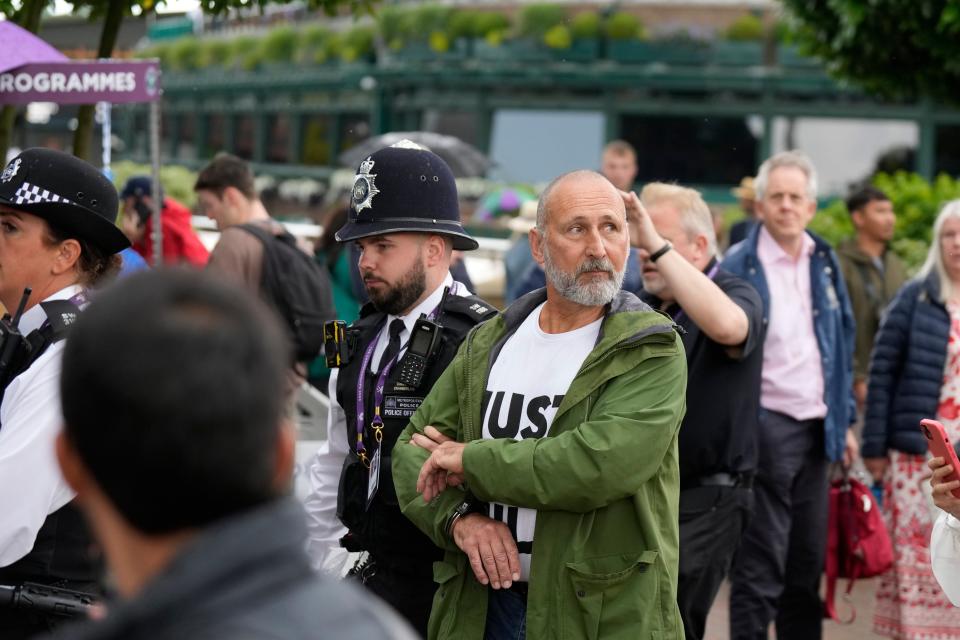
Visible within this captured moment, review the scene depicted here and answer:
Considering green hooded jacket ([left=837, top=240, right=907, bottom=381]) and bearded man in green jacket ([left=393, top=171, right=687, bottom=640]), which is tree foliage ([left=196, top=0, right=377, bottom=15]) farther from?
bearded man in green jacket ([left=393, top=171, right=687, bottom=640])

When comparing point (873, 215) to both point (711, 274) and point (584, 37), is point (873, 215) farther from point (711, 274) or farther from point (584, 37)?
point (584, 37)

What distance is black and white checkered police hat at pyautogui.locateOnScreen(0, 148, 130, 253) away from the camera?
11.5ft

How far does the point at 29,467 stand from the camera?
290 centimetres

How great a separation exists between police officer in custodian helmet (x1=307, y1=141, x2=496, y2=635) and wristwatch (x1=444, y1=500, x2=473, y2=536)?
0.40 meters

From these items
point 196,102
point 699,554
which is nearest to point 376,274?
point 699,554

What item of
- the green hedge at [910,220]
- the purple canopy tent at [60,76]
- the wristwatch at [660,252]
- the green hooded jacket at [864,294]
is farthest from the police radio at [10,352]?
the green hedge at [910,220]

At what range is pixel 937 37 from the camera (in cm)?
1038

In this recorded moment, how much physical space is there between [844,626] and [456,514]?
13.8ft

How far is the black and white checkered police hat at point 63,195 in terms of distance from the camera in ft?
11.5

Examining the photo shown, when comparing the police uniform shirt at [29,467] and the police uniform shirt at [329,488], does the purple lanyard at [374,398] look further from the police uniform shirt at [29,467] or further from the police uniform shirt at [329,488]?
the police uniform shirt at [29,467]

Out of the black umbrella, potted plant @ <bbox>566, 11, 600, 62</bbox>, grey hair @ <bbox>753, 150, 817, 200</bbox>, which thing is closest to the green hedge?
the black umbrella

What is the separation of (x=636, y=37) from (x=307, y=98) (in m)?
9.46

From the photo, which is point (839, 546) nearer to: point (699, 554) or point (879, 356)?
point (879, 356)

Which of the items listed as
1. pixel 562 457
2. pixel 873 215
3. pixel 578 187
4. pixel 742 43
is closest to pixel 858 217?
pixel 873 215
